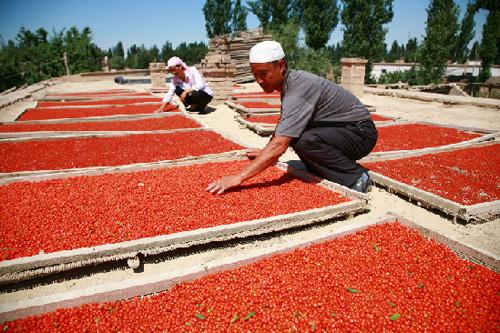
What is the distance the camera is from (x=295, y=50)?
23578 millimetres

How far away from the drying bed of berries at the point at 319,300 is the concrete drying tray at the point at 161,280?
0.04m

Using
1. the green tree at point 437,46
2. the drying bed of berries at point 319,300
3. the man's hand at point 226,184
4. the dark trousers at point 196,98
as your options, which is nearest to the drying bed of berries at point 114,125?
the dark trousers at point 196,98

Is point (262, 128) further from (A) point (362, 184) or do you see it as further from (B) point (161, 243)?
(B) point (161, 243)

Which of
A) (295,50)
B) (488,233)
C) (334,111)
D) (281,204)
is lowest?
(488,233)

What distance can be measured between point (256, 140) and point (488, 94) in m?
18.5

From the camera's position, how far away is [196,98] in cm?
887

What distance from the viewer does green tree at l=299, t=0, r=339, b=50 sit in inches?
1005

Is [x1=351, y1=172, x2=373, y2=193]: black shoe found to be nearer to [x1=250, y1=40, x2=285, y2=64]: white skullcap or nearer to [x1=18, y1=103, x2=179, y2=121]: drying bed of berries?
[x1=250, y1=40, x2=285, y2=64]: white skullcap

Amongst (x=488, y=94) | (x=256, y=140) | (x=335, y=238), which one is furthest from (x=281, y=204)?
(x=488, y=94)

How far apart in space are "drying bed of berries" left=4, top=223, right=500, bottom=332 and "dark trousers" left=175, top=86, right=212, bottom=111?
7.09 metres

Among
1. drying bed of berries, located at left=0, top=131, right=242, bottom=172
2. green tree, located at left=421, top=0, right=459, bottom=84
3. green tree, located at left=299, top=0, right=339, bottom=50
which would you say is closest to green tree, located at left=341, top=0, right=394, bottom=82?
green tree, located at left=421, top=0, right=459, bottom=84

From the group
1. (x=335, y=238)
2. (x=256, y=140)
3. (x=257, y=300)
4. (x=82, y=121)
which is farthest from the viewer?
(x=82, y=121)

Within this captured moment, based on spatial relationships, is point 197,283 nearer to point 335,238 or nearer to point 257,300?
point 257,300

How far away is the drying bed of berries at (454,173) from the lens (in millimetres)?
3438
